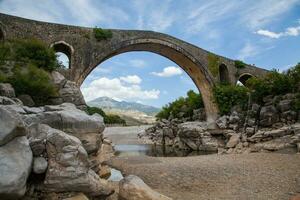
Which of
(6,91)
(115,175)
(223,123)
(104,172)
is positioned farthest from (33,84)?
(223,123)

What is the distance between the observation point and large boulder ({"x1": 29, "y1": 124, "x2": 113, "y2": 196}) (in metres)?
5.88

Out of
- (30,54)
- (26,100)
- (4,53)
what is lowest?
(26,100)

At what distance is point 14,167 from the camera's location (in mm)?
5059

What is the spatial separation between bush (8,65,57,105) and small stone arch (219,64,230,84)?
2008 cm

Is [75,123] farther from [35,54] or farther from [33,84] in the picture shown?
[35,54]

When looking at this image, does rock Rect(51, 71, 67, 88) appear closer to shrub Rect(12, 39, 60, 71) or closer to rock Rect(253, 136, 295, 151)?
shrub Rect(12, 39, 60, 71)

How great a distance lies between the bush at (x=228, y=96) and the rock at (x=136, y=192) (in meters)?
19.5

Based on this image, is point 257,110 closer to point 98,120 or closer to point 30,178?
point 98,120

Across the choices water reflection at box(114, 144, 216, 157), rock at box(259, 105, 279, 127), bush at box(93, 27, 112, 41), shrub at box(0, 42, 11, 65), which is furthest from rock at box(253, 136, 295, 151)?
shrub at box(0, 42, 11, 65)

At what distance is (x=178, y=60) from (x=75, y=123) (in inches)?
769

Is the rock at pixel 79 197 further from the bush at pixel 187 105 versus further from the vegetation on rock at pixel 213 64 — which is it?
the bush at pixel 187 105

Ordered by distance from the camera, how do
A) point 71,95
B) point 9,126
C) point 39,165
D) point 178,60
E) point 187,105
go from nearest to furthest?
point 9,126 → point 39,165 → point 71,95 → point 178,60 → point 187,105

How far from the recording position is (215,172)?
1037 cm

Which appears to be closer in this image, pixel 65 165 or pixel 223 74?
pixel 65 165
